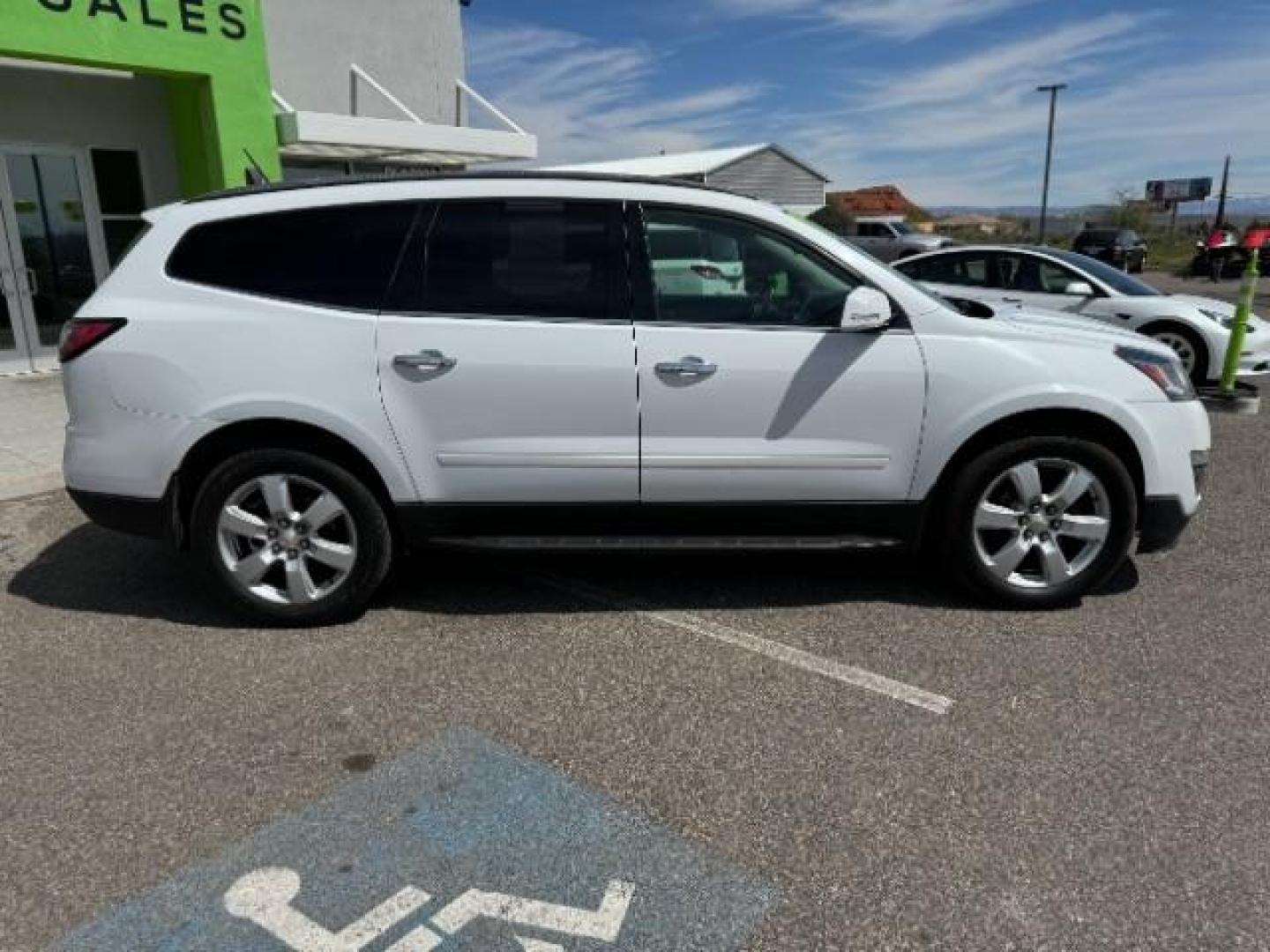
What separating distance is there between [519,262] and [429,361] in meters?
0.54

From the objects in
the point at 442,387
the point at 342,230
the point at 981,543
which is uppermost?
the point at 342,230

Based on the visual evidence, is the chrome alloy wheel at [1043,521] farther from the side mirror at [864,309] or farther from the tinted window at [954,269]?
Result: the tinted window at [954,269]

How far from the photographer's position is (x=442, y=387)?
3605 mm

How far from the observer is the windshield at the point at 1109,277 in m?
8.76

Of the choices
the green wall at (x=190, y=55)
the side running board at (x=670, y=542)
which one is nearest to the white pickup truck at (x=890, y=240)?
the green wall at (x=190, y=55)

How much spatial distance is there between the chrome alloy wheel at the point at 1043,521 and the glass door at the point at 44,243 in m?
9.79

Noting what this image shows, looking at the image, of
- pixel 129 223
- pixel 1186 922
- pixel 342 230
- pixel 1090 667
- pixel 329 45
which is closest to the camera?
pixel 1186 922

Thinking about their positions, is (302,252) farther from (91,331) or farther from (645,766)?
(645,766)

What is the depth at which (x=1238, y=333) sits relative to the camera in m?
8.18

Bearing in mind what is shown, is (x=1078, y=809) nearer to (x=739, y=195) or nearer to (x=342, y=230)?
(x=739, y=195)

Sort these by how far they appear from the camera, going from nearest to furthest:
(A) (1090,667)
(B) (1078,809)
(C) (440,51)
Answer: (B) (1078,809) → (A) (1090,667) → (C) (440,51)

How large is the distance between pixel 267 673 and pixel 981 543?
9.57ft

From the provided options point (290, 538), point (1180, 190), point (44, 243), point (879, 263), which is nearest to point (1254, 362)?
point (879, 263)

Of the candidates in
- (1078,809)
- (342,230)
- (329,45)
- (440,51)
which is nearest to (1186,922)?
(1078,809)
